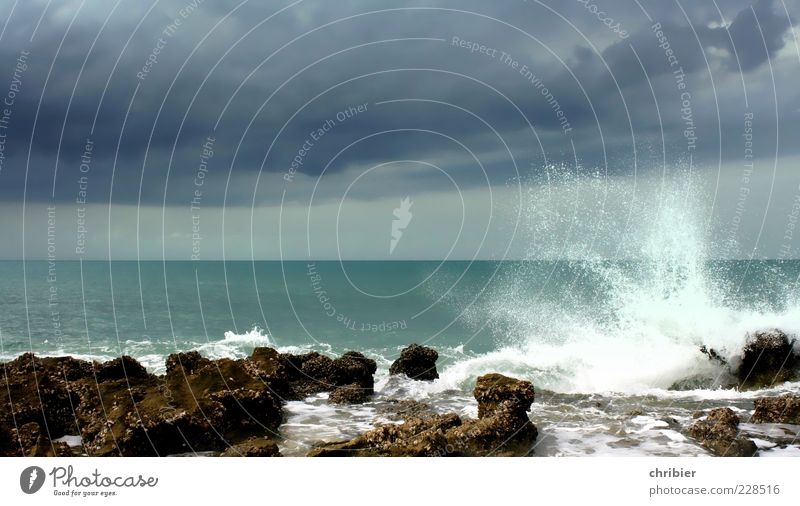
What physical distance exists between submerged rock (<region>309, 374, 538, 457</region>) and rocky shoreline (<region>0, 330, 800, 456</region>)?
0.08 feet

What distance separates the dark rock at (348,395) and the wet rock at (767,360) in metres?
13.9

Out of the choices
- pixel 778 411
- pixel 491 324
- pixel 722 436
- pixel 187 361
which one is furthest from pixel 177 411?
pixel 491 324

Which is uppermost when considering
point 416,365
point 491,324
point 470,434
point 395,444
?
point 395,444

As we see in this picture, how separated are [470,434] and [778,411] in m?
8.87

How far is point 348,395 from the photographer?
1847 centimetres

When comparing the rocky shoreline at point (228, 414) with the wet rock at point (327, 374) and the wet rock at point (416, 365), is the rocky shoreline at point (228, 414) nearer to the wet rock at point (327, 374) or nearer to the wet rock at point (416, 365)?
the wet rock at point (327, 374)

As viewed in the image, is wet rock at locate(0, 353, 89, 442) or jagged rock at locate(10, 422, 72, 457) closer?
jagged rock at locate(10, 422, 72, 457)

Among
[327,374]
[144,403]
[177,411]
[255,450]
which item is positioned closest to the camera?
[255,450]

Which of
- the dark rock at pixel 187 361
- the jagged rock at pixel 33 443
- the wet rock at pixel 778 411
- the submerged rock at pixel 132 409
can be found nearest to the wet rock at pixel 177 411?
the submerged rock at pixel 132 409

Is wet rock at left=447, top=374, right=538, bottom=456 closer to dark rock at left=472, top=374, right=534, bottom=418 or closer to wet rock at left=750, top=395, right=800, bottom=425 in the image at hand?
dark rock at left=472, top=374, right=534, bottom=418

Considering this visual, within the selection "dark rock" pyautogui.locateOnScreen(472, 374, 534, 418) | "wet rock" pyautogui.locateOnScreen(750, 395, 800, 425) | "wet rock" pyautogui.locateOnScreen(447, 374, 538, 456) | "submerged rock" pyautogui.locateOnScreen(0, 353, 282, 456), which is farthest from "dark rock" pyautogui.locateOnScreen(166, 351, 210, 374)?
"wet rock" pyautogui.locateOnScreen(750, 395, 800, 425)

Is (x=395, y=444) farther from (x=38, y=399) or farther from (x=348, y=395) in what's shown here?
(x=38, y=399)
